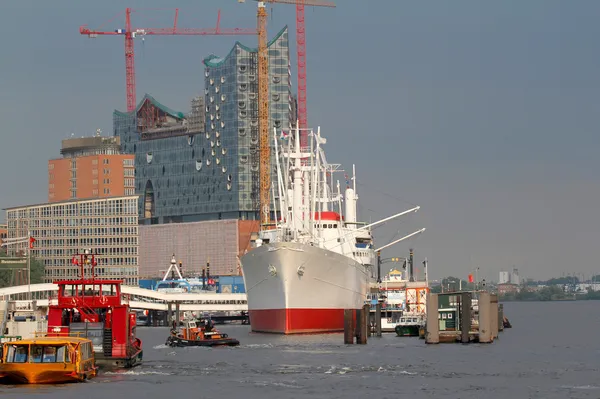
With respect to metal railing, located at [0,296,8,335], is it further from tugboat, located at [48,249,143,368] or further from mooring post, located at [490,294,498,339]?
mooring post, located at [490,294,498,339]

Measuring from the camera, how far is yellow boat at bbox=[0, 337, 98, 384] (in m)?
76.3

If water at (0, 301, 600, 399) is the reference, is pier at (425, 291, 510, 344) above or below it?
above

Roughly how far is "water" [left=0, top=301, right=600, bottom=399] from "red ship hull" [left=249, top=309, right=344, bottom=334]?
17.7 m

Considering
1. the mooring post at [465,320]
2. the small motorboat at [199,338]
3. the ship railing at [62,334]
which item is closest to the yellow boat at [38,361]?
the ship railing at [62,334]

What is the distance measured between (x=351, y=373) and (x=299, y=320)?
5776 cm

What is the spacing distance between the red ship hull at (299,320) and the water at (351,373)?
697 inches

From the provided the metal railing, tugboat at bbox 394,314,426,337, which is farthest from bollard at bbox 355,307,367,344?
the metal railing

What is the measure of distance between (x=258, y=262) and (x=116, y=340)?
68.7 m

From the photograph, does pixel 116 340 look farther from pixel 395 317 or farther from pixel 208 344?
pixel 395 317

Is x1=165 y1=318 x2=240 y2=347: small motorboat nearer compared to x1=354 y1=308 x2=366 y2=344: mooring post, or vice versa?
x1=165 y1=318 x2=240 y2=347: small motorboat

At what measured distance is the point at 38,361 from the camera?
252 feet

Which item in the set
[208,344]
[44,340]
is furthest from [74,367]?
[208,344]

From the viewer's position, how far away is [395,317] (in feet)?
550

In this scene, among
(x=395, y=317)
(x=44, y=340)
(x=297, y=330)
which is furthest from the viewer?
(x=395, y=317)
